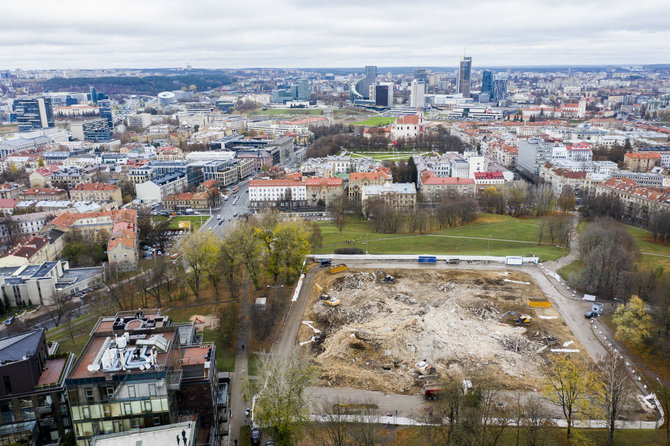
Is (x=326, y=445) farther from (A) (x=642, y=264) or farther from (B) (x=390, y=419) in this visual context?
(A) (x=642, y=264)

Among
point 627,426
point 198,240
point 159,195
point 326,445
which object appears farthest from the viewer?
point 159,195

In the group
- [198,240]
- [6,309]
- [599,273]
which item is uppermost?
[198,240]

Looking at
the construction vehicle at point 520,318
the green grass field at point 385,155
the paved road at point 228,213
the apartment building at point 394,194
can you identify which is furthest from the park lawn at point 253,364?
the green grass field at point 385,155

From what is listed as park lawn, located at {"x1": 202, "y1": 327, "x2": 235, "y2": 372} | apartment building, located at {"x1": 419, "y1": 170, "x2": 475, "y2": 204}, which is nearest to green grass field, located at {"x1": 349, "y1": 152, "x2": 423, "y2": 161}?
apartment building, located at {"x1": 419, "y1": 170, "x2": 475, "y2": 204}

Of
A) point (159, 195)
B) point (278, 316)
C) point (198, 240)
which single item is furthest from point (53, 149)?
point (278, 316)

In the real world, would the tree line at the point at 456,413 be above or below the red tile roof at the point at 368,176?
below

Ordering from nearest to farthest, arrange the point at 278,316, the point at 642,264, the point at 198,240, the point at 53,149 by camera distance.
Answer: the point at 278,316 → the point at 198,240 → the point at 642,264 → the point at 53,149

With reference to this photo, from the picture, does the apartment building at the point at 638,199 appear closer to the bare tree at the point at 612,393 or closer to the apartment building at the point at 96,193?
the bare tree at the point at 612,393
